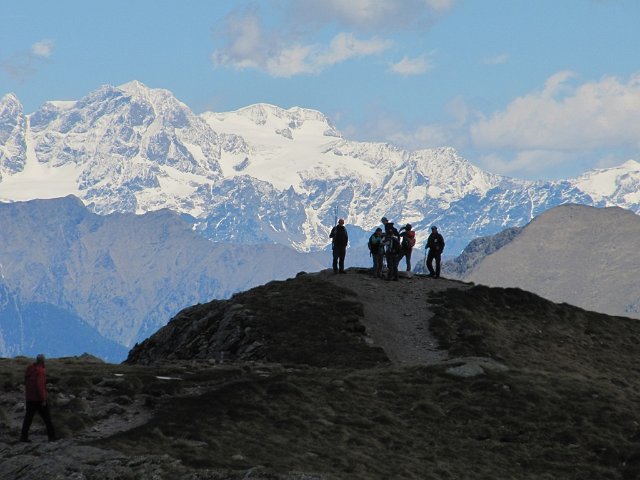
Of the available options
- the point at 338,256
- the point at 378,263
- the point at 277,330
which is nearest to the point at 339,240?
the point at 338,256

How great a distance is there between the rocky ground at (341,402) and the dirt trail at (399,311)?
18 centimetres

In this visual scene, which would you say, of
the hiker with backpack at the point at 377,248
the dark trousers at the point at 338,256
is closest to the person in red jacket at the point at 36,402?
the dark trousers at the point at 338,256

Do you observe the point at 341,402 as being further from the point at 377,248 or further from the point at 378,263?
the point at 378,263

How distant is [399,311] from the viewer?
68062mm

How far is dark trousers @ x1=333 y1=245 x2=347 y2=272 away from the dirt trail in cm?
63

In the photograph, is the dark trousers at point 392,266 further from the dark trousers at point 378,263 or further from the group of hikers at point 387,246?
the dark trousers at point 378,263

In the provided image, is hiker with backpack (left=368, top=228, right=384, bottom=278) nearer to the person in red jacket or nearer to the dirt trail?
the dirt trail

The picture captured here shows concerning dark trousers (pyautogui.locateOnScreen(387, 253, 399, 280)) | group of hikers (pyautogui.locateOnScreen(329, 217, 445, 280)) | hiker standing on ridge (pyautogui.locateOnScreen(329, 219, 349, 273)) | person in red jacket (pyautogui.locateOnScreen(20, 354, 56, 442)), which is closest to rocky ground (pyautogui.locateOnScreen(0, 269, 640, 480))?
person in red jacket (pyautogui.locateOnScreen(20, 354, 56, 442))

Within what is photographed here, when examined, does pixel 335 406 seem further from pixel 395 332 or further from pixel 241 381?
pixel 395 332

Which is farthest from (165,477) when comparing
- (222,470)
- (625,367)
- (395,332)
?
(625,367)

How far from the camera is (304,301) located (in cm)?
6794

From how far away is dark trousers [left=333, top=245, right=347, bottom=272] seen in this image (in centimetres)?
7231

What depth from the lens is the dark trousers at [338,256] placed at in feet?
237

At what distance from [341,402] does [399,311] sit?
2239 cm
